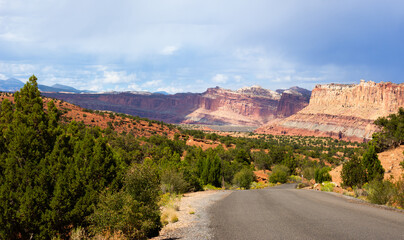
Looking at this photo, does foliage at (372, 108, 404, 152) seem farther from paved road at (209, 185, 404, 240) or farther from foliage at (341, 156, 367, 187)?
paved road at (209, 185, 404, 240)

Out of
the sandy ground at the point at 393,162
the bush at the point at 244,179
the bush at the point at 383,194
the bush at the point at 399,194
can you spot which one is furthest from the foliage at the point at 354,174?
the bush at the point at 244,179

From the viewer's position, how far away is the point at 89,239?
28.2 ft

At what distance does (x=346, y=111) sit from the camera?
167000mm

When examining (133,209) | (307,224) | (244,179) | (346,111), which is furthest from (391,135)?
(346,111)

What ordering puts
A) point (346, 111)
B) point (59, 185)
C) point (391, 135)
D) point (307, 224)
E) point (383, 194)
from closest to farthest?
point (59, 185) < point (307, 224) < point (383, 194) < point (391, 135) < point (346, 111)

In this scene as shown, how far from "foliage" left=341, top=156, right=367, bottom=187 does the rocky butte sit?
5012 inches

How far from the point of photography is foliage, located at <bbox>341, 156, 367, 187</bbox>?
27372 millimetres

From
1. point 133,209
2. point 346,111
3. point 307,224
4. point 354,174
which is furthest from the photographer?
point 346,111

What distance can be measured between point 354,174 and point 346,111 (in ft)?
524

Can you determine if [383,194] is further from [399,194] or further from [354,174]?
[354,174]

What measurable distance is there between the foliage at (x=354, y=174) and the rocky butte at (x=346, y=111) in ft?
418

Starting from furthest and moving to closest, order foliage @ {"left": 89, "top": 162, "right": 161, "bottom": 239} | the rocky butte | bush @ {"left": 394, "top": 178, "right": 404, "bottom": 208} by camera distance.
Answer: the rocky butte → bush @ {"left": 394, "top": 178, "right": 404, "bottom": 208} → foliage @ {"left": 89, "top": 162, "right": 161, "bottom": 239}

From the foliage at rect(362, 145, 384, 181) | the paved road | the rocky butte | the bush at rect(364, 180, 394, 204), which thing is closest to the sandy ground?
the foliage at rect(362, 145, 384, 181)

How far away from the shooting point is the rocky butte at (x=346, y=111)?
14912 cm
